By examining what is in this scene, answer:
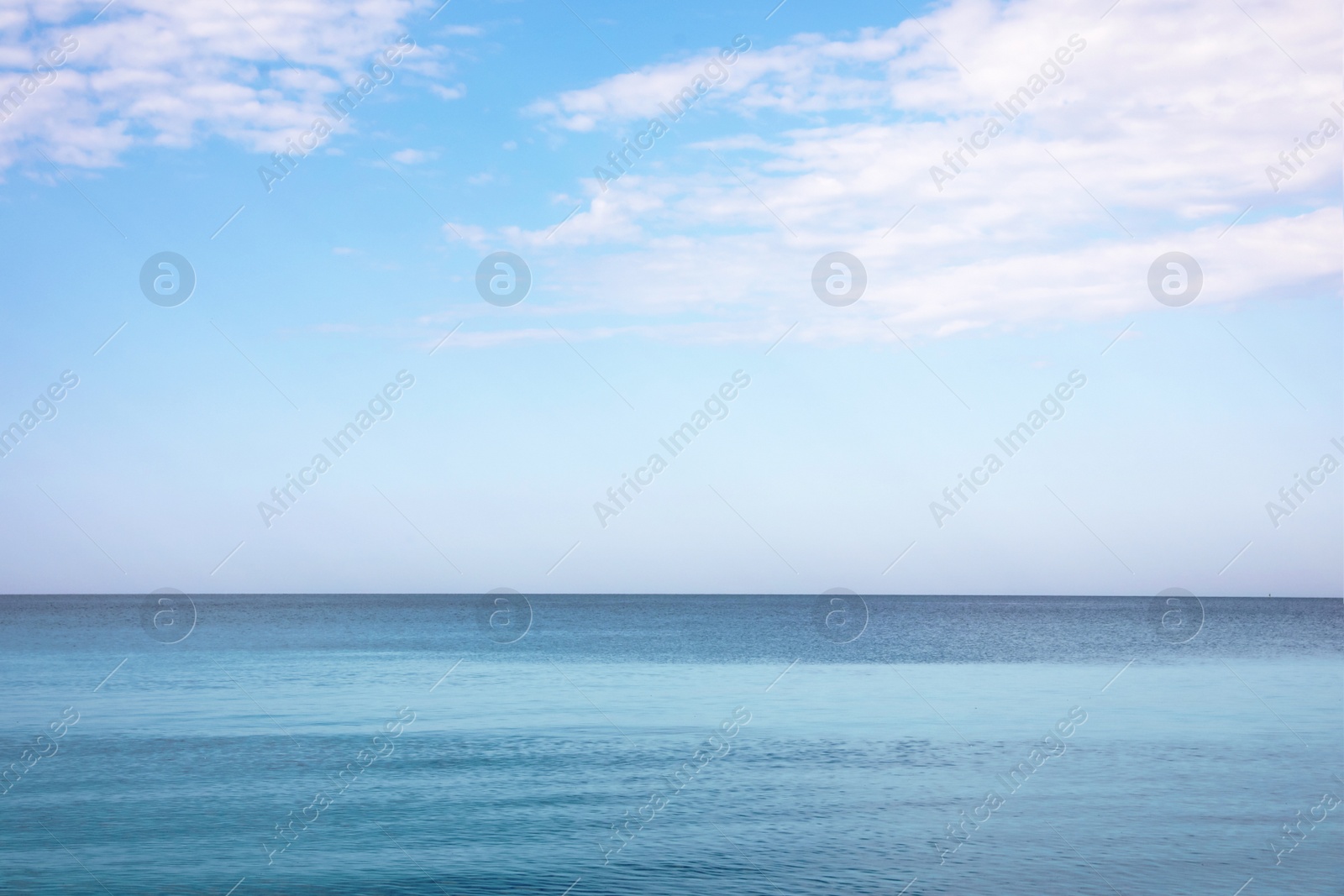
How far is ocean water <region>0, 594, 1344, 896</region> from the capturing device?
14141mm

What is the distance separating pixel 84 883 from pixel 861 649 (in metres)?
54.3

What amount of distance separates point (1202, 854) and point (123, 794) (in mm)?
17998

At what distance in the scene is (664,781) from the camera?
19.9 m

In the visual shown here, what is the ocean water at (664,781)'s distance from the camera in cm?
1414

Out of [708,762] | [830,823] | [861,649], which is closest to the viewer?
[830,823]

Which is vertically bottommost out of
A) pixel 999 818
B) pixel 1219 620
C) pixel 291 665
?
pixel 1219 620

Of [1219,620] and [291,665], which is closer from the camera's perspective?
[291,665]

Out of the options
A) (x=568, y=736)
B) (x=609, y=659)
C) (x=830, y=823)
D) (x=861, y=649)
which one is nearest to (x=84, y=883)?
(x=830, y=823)

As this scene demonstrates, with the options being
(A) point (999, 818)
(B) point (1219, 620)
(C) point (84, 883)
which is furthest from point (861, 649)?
(B) point (1219, 620)

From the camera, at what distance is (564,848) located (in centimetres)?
1517

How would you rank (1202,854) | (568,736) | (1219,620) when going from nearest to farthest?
(1202,854) < (568,736) < (1219,620)

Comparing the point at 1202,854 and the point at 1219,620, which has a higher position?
the point at 1202,854

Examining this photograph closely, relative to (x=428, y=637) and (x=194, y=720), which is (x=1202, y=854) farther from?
(x=428, y=637)

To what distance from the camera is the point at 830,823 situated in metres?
16.5
